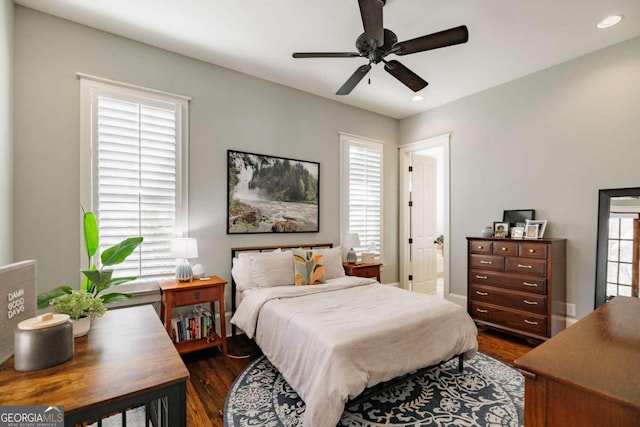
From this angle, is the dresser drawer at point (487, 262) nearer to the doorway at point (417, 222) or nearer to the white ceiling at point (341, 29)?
the doorway at point (417, 222)

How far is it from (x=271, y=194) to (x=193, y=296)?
154 cm

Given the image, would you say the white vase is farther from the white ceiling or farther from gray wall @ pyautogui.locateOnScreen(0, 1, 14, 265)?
the white ceiling

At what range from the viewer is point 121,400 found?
3.14ft

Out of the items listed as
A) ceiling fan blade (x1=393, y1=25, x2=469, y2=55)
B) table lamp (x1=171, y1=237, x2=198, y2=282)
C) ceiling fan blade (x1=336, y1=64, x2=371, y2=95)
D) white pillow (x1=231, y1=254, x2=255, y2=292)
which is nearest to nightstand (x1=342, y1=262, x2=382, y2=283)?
white pillow (x1=231, y1=254, x2=255, y2=292)

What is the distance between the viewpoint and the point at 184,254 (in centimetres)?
289

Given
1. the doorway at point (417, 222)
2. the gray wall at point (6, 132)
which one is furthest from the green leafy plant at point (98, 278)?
the doorway at point (417, 222)

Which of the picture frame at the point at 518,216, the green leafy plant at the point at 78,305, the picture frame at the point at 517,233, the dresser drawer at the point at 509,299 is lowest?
the dresser drawer at the point at 509,299

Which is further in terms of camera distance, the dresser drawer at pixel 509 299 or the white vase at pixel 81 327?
the dresser drawer at pixel 509 299

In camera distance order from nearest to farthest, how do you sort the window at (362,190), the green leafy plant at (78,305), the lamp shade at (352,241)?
the green leafy plant at (78,305) < the lamp shade at (352,241) < the window at (362,190)

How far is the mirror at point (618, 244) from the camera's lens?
114 inches

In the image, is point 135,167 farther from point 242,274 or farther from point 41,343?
point 41,343

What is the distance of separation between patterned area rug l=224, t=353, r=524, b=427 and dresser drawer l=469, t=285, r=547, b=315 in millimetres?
884

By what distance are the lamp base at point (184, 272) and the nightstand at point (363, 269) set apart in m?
2.01

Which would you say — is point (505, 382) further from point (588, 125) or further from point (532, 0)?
point (532, 0)
